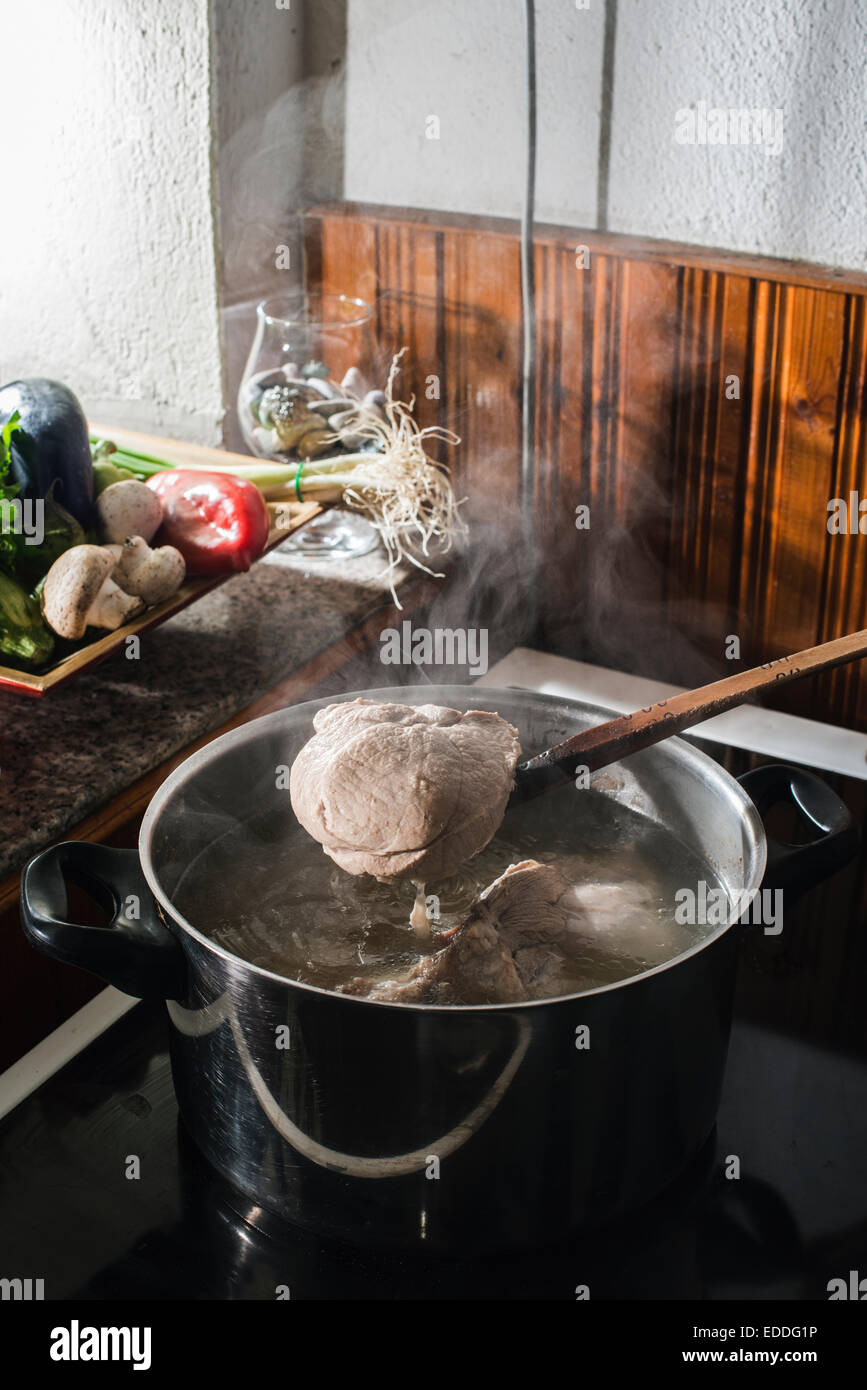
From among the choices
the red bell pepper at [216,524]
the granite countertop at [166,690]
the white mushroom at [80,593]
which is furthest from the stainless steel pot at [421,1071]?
the red bell pepper at [216,524]

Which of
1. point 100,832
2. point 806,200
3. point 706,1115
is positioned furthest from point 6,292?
point 706,1115

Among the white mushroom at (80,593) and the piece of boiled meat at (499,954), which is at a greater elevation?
the white mushroom at (80,593)

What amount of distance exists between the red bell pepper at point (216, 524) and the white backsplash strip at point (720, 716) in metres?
0.43

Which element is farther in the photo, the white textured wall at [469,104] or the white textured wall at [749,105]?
the white textured wall at [469,104]

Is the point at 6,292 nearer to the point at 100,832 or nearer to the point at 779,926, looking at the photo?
the point at 100,832

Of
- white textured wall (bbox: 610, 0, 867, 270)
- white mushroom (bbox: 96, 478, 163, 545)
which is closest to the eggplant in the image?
white mushroom (bbox: 96, 478, 163, 545)

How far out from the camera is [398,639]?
180 centimetres

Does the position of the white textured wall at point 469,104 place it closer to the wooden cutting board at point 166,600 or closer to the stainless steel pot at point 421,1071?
the wooden cutting board at point 166,600

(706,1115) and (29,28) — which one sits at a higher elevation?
(29,28)

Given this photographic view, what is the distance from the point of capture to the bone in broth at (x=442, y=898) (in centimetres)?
104

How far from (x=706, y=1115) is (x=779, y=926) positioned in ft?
1.17

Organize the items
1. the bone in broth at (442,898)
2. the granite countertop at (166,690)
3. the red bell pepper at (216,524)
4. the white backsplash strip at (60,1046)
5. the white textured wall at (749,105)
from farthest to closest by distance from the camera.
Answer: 1. the red bell pepper at (216,524)
2. the white textured wall at (749,105)
3. the granite countertop at (166,690)
4. the white backsplash strip at (60,1046)
5. the bone in broth at (442,898)

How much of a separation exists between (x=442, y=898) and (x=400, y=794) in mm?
216

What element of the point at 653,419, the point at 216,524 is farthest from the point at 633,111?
the point at 216,524
